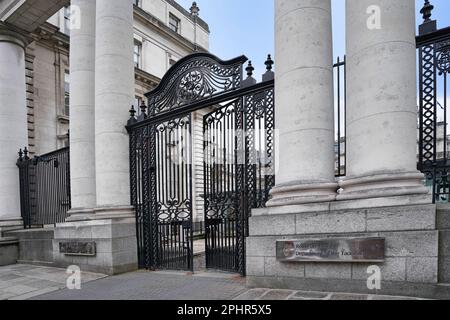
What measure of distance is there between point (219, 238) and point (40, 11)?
11.9m

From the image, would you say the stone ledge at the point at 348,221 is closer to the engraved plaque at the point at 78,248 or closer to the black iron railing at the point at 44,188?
the engraved plaque at the point at 78,248

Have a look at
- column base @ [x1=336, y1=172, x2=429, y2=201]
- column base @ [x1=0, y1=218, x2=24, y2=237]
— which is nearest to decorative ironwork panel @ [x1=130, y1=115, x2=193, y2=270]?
column base @ [x1=336, y1=172, x2=429, y2=201]

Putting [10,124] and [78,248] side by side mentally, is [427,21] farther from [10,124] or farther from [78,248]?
[10,124]

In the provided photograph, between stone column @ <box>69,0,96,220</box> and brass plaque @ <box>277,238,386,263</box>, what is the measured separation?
6.59 metres

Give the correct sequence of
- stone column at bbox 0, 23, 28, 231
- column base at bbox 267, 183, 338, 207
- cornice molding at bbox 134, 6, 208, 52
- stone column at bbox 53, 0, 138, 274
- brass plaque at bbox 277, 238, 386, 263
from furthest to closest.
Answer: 1. cornice molding at bbox 134, 6, 208, 52
2. stone column at bbox 0, 23, 28, 231
3. stone column at bbox 53, 0, 138, 274
4. column base at bbox 267, 183, 338, 207
5. brass plaque at bbox 277, 238, 386, 263

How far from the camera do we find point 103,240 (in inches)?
340

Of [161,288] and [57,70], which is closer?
[161,288]

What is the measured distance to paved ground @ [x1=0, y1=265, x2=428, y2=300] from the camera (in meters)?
5.36

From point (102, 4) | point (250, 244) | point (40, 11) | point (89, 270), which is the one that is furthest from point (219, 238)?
point (40, 11)

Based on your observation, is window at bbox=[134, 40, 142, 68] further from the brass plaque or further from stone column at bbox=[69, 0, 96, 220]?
the brass plaque

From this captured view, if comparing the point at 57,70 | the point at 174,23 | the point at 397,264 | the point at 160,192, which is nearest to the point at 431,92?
the point at 397,264

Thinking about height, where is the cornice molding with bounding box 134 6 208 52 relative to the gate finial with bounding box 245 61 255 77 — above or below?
above

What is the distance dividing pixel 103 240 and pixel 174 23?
2565cm
